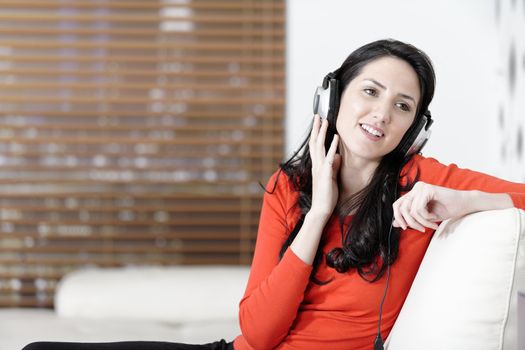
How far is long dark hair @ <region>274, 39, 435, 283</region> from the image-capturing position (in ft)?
4.80

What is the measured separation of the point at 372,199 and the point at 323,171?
0.13m

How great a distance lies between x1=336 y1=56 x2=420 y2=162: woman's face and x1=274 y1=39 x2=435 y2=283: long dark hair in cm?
2

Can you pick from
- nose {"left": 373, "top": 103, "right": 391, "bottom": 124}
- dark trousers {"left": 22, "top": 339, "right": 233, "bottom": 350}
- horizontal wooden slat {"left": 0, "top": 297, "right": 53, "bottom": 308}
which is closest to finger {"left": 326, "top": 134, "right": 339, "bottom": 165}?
nose {"left": 373, "top": 103, "right": 391, "bottom": 124}

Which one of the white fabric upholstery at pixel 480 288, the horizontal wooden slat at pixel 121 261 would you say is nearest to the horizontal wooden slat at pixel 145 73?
the horizontal wooden slat at pixel 121 261

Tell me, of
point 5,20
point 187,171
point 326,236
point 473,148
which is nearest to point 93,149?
point 187,171

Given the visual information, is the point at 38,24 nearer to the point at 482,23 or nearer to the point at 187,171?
the point at 187,171

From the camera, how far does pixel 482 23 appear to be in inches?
135

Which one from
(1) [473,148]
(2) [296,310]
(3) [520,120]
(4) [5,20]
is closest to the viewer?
(2) [296,310]

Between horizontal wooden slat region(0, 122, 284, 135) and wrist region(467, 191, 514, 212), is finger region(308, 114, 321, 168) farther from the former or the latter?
horizontal wooden slat region(0, 122, 284, 135)

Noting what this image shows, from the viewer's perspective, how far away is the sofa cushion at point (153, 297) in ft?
7.90

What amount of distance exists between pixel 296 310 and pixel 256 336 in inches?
4.0

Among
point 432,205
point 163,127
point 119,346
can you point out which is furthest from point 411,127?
point 163,127

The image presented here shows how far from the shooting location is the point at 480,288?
1.20 m

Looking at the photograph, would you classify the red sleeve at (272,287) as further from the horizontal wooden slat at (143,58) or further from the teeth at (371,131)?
the horizontal wooden slat at (143,58)
